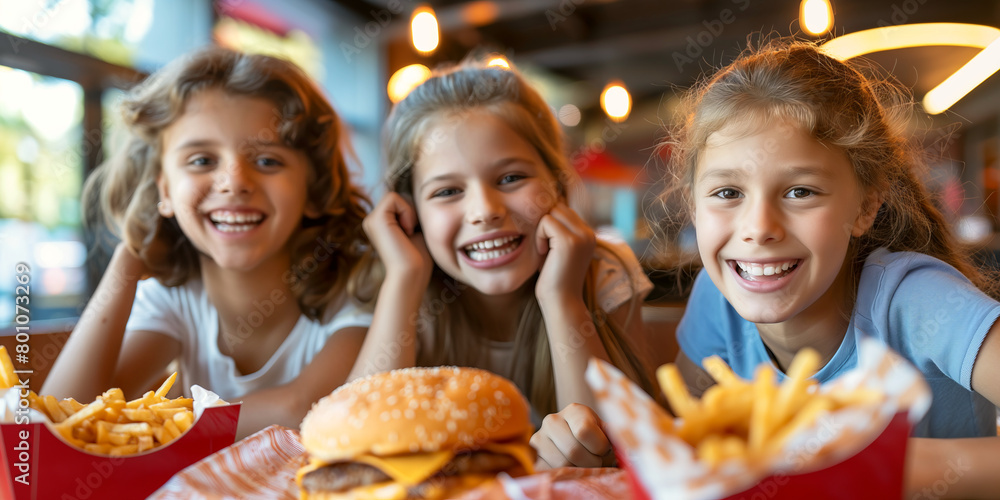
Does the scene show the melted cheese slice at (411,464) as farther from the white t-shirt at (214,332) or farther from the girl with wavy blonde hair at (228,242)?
the white t-shirt at (214,332)

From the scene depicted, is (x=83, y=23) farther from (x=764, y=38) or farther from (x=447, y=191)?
(x=764, y=38)

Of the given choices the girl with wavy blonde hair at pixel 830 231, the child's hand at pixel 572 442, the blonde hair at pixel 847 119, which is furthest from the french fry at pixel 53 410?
the blonde hair at pixel 847 119

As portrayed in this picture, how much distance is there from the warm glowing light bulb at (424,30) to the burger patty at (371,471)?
3698 millimetres

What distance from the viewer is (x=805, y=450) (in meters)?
0.66

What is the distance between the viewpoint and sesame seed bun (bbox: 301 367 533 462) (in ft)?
3.00

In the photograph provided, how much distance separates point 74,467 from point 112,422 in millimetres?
101

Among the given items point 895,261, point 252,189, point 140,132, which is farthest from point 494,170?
point 140,132

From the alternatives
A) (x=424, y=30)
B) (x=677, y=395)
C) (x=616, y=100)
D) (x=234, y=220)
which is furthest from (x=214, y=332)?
(x=616, y=100)

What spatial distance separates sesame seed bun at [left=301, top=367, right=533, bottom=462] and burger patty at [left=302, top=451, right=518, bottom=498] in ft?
0.07

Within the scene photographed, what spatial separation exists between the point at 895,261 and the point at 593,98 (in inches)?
488

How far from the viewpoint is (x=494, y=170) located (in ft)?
5.98

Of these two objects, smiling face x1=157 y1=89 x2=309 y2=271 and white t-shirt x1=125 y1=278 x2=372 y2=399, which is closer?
smiling face x1=157 y1=89 x2=309 y2=271

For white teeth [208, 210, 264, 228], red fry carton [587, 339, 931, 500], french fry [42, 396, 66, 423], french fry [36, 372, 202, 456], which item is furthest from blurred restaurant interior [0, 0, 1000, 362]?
french fry [42, 396, 66, 423]

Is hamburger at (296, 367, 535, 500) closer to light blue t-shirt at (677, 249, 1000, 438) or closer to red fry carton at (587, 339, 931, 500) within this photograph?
red fry carton at (587, 339, 931, 500)
